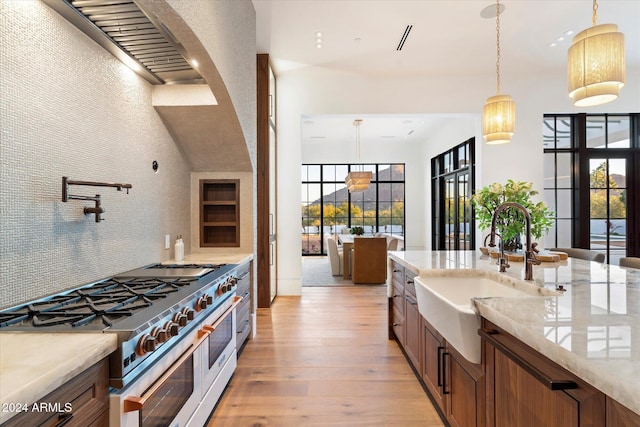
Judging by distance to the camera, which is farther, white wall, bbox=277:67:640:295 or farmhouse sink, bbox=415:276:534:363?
white wall, bbox=277:67:640:295

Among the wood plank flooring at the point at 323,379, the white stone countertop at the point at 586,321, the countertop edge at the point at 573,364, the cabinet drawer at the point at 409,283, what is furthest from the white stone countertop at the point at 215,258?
the countertop edge at the point at 573,364

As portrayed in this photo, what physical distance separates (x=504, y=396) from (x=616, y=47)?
1882 millimetres

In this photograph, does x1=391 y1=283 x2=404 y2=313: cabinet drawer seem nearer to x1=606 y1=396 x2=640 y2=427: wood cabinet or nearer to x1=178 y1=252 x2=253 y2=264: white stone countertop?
x1=178 y1=252 x2=253 y2=264: white stone countertop

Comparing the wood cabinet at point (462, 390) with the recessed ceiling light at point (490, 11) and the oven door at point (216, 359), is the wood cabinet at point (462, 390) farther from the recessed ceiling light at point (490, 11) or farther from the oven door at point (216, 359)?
the recessed ceiling light at point (490, 11)

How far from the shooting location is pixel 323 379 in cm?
246

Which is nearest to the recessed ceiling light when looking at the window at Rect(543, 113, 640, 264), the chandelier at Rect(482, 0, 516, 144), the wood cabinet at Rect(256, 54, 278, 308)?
the chandelier at Rect(482, 0, 516, 144)

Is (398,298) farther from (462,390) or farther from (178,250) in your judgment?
(178,250)

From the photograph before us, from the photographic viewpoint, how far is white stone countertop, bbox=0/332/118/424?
711 mm

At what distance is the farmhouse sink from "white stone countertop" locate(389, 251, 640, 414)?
68 millimetres

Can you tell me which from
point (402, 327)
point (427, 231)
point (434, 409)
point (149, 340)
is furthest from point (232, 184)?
point (427, 231)

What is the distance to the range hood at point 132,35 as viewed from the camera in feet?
5.39

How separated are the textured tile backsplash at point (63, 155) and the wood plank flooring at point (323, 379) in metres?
1.22

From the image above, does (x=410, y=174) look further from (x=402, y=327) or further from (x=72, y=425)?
(x=72, y=425)

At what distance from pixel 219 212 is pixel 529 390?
9.65 feet
